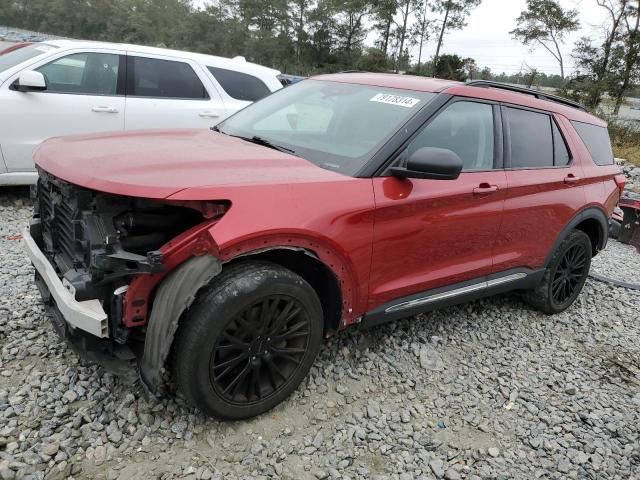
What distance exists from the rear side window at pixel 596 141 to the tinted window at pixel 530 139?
0.48 meters

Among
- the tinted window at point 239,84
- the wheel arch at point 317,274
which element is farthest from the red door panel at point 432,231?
the tinted window at point 239,84

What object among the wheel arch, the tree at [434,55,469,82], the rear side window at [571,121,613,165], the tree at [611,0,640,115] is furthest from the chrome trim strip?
the tree at [434,55,469,82]

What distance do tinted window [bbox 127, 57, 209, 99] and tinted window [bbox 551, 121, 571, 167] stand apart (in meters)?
3.96

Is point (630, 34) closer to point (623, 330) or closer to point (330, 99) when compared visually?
point (623, 330)

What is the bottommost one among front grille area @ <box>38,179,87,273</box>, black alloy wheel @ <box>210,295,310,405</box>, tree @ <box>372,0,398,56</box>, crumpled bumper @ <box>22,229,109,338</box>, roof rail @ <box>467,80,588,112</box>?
black alloy wheel @ <box>210,295,310,405</box>

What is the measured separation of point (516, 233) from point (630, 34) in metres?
24.8

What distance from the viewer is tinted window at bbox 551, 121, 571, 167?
380 centimetres

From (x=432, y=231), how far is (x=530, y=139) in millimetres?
1294

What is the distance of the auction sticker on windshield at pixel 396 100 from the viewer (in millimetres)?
2949

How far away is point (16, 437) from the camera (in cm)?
225

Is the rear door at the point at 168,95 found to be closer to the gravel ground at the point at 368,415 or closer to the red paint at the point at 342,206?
the gravel ground at the point at 368,415

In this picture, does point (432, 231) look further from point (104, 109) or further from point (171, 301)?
point (104, 109)

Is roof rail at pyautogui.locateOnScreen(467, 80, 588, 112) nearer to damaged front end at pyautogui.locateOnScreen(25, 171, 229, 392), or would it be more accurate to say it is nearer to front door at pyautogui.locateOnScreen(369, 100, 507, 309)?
front door at pyautogui.locateOnScreen(369, 100, 507, 309)

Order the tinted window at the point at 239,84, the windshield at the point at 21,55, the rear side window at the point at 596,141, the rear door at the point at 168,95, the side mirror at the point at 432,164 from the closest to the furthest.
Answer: the side mirror at the point at 432,164 → the rear side window at the point at 596,141 → the windshield at the point at 21,55 → the rear door at the point at 168,95 → the tinted window at the point at 239,84
